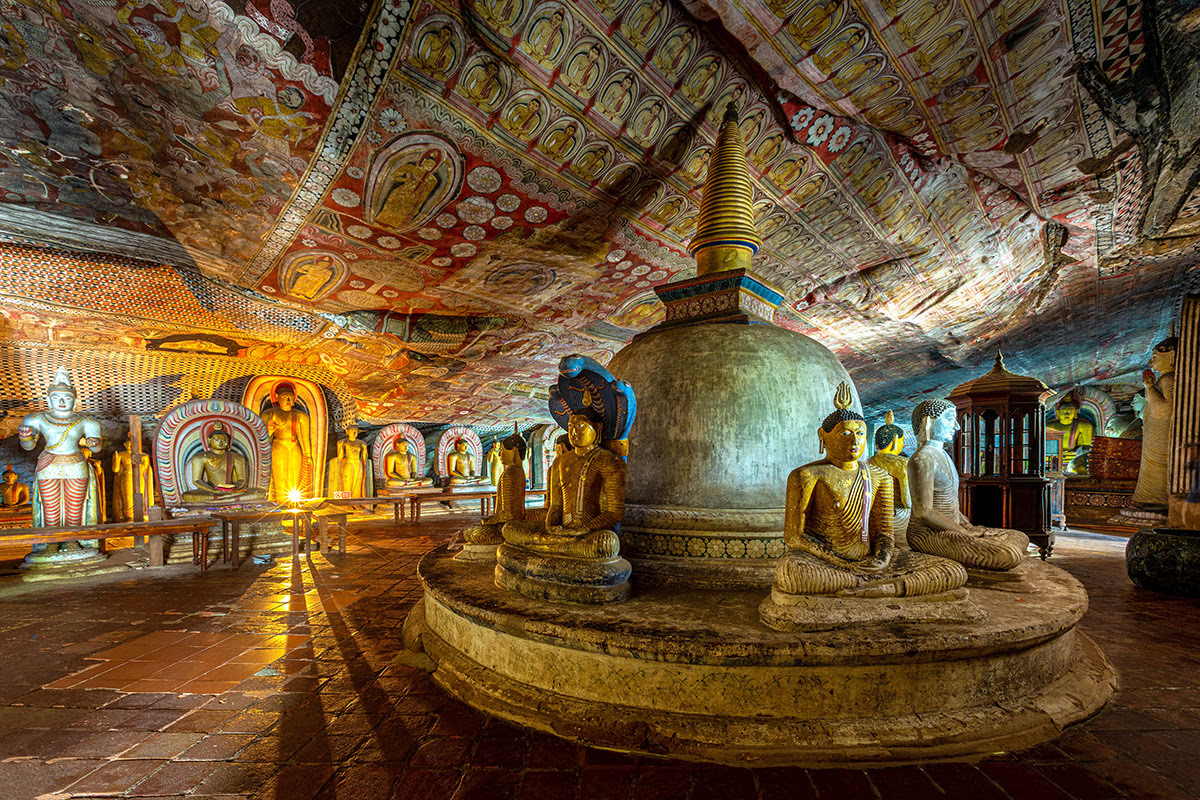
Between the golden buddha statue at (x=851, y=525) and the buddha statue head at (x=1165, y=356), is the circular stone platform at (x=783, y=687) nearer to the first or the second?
the golden buddha statue at (x=851, y=525)

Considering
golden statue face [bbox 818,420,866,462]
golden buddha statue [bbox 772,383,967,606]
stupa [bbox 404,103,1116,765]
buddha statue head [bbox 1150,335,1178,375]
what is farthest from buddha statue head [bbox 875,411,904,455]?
buddha statue head [bbox 1150,335,1178,375]

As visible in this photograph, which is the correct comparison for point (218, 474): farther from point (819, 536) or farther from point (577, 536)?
point (819, 536)

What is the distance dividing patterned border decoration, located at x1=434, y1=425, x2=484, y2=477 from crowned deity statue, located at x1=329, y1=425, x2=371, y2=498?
2.01 meters

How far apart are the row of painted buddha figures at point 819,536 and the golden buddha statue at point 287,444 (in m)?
8.45

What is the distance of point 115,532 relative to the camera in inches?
236

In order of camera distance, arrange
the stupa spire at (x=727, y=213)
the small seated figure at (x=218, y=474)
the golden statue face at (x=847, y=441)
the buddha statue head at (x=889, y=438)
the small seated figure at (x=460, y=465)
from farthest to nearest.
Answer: the small seated figure at (x=460, y=465)
the small seated figure at (x=218, y=474)
the stupa spire at (x=727, y=213)
the buddha statue head at (x=889, y=438)
the golden statue face at (x=847, y=441)

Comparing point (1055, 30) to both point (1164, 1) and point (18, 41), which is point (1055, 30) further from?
point (18, 41)

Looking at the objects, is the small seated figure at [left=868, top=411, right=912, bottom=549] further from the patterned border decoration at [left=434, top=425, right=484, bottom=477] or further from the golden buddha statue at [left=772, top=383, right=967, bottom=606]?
the patterned border decoration at [left=434, top=425, right=484, bottom=477]

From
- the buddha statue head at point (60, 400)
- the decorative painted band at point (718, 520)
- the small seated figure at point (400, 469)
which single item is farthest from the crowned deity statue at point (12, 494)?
the decorative painted band at point (718, 520)

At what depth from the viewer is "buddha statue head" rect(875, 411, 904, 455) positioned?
393 cm

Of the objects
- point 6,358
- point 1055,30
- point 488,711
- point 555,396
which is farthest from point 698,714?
point 6,358

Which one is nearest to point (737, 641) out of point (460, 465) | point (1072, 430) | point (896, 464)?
point (896, 464)

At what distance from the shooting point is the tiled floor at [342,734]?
6.82ft

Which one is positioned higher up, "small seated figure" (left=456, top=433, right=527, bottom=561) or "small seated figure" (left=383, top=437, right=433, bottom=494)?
"small seated figure" (left=456, top=433, right=527, bottom=561)
